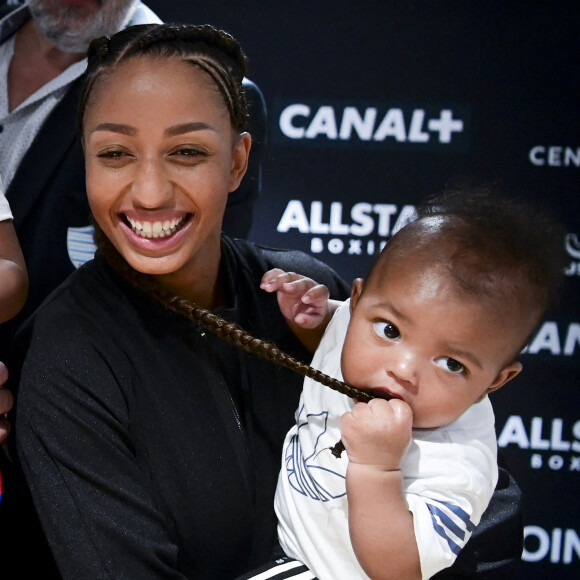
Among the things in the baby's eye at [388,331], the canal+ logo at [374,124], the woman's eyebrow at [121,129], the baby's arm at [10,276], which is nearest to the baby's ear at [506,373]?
the baby's eye at [388,331]

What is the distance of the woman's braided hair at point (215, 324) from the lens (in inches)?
48.6

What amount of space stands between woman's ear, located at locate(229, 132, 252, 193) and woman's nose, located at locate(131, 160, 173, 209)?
0.18 metres

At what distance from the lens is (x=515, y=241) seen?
1231 millimetres

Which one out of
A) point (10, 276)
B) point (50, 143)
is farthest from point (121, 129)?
point (50, 143)

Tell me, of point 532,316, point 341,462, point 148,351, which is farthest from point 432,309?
point 148,351

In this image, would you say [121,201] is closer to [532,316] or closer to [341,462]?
[341,462]

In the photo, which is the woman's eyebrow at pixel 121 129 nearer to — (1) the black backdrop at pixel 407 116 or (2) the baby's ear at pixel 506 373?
(2) the baby's ear at pixel 506 373

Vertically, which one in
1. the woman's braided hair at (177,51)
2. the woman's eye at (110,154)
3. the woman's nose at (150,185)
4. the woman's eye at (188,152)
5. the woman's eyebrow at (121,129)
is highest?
the woman's braided hair at (177,51)

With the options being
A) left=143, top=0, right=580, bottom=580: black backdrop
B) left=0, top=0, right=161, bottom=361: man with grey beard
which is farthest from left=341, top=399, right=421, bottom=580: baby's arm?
left=143, top=0, right=580, bottom=580: black backdrop

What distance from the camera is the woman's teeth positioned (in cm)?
129

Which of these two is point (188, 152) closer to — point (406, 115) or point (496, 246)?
point (496, 246)

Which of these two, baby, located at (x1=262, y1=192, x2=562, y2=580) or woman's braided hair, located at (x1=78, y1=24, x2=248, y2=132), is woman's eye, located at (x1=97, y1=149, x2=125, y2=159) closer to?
woman's braided hair, located at (x1=78, y1=24, x2=248, y2=132)

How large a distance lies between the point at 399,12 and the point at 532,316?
143 cm

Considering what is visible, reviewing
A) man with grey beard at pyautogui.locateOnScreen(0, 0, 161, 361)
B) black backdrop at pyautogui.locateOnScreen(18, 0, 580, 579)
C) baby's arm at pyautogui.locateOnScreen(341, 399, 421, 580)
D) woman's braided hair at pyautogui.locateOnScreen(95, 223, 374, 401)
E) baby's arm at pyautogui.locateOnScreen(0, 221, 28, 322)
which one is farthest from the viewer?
black backdrop at pyautogui.locateOnScreen(18, 0, 580, 579)
